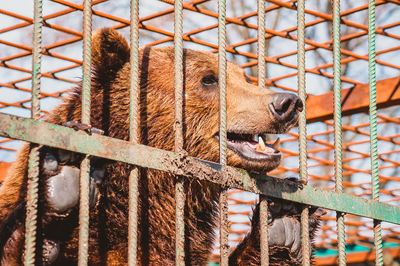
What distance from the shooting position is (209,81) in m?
4.18

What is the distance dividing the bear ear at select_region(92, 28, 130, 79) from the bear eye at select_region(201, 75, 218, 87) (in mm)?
479

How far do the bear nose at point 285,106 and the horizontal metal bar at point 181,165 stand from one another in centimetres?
41

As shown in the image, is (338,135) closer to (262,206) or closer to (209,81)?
(262,206)

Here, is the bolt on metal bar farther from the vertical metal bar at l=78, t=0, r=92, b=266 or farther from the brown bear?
the brown bear

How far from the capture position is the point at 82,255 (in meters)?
2.56

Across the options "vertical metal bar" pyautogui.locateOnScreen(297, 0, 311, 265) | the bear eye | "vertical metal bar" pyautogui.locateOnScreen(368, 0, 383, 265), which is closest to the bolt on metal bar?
"vertical metal bar" pyautogui.locateOnScreen(297, 0, 311, 265)

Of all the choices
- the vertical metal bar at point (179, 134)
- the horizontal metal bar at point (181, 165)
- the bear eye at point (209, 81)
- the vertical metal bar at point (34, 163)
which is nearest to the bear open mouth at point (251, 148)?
the horizontal metal bar at point (181, 165)

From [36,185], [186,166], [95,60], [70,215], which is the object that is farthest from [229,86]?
[36,185]

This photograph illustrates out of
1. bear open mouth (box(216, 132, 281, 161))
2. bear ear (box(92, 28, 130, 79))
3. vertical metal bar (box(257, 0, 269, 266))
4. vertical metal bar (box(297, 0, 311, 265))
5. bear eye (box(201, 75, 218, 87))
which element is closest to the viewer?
vertical metal bar (box(257, 0, 269, 266))

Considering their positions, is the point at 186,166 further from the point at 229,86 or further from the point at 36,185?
the point at 229,86

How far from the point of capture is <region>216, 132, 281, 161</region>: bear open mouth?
3611mm

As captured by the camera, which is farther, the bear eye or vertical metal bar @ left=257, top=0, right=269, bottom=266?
the bear eye

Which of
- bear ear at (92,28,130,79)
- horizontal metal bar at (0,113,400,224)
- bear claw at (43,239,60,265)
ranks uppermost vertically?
bear ear at (92,28,130,79)

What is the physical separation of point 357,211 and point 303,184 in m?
0.37
